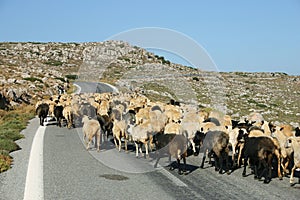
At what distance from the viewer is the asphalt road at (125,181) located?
25.8ft

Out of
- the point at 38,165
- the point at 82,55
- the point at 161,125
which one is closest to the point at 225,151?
the point at 161,125

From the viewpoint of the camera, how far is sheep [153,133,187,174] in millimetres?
10594

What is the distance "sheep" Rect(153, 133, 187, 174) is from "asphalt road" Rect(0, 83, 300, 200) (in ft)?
0.98

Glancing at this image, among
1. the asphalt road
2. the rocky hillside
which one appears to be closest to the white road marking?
the asphalt road

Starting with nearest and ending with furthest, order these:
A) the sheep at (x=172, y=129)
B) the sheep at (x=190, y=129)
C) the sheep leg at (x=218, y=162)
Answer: the sheep leg at (x=218, y=162) → the sheep at (x=172, y=129) → the sheep at (x=190, y=129)

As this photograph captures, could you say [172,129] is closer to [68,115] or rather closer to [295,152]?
[295,152]

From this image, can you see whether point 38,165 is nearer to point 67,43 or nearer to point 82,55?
point 82,55

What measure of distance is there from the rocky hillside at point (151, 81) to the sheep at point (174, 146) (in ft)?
56.2

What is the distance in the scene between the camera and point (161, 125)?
14.1m

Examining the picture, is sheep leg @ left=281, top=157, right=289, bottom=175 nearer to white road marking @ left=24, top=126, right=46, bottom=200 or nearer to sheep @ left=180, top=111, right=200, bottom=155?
sheep @ left=180, top=111, right=200, bottom=155

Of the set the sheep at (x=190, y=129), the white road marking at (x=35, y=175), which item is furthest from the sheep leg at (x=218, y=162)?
the white road marking at (x=35, y=175)

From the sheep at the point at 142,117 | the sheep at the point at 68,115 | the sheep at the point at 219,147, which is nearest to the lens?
the sheep at the point at 219,147

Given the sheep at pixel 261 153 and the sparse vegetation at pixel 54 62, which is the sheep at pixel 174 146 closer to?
the sheep at pixel 261 153

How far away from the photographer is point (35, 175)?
921 cm
